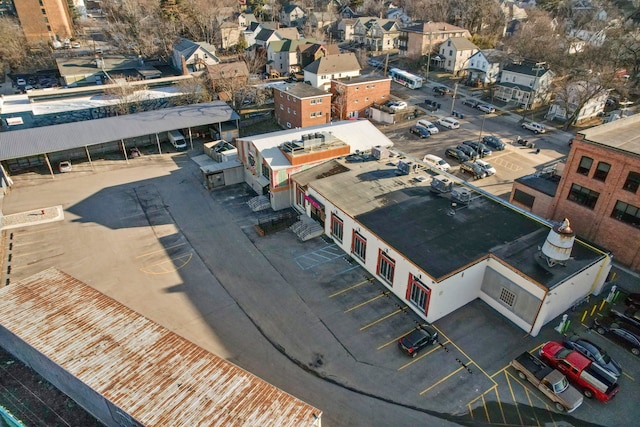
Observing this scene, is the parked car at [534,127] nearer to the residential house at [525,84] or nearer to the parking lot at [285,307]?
the residential house at [525,84]

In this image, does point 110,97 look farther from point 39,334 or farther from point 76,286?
point 39,334

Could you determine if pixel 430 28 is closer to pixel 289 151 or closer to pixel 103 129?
pixel 289 151

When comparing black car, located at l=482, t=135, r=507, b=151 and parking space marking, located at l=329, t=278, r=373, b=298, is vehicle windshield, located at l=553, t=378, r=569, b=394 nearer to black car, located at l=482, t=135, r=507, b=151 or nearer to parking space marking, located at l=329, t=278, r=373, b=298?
parking space marking, located at l=329, t=278, r=373, b=298

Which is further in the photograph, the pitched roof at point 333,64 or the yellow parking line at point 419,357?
the pitched roof at point 333,64

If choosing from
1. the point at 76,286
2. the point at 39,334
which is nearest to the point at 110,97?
the point at 76,286

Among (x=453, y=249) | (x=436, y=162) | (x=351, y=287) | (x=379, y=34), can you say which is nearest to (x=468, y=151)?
(x=436, y=162)

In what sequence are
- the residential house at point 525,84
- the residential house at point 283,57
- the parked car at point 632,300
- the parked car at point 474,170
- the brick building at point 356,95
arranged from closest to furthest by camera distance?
the parked car at point 632,300 → the parked car at point 474,170 → the brick building at point 356,95 → the residential house at point 525,84 → the residential house at point 283,57

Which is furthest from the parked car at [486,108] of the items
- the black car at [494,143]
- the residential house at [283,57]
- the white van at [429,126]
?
the residential house at [283,57]
